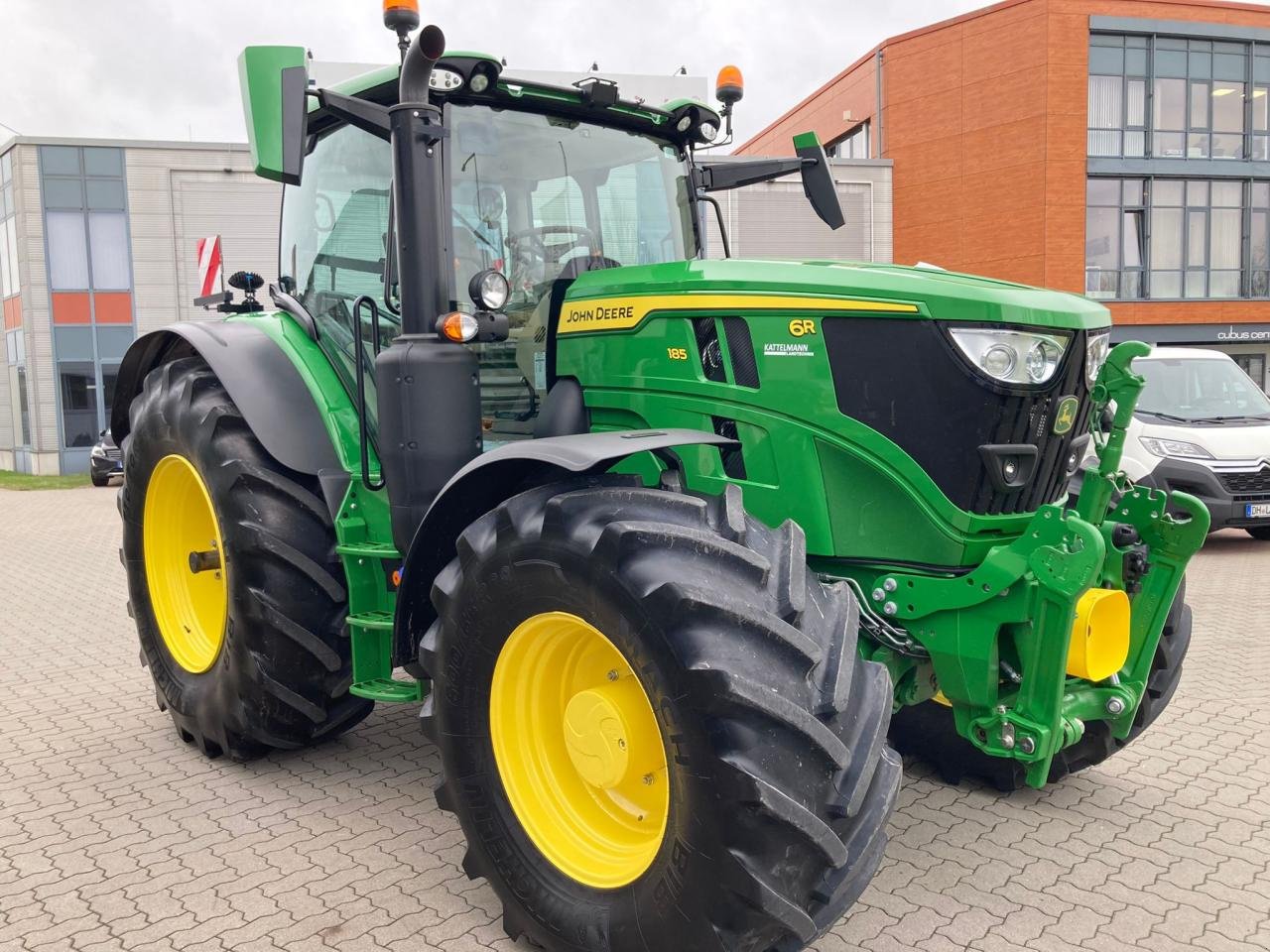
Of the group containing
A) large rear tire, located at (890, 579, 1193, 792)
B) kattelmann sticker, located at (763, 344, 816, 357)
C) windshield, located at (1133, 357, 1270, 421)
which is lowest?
large rear tire, located at (890, 579, 1193, 792)

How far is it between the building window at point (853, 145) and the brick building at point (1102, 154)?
1.60 meters

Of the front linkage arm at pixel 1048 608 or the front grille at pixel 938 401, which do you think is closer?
the front linkage arm at pixel 1048 608

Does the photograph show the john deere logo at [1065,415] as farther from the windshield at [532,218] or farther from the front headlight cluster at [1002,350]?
the windshield at [532,218]

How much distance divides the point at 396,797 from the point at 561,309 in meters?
1.88

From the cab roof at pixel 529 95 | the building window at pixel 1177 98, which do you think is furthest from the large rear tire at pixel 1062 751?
the building window at pixel 1177 98

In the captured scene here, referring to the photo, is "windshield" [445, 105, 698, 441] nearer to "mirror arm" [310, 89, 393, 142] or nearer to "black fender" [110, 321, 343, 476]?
"mirror arm" [310, 89, 393, 142]

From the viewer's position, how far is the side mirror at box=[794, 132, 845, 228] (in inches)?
168

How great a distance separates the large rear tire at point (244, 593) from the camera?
12.7ft

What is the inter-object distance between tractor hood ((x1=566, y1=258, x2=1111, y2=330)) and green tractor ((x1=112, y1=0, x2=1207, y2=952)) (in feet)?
0.04

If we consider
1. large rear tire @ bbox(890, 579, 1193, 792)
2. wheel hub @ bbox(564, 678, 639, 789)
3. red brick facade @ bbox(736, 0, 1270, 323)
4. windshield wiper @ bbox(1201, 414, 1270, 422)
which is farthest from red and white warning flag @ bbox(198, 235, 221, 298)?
red brick facade @ bbox(736, 0, 1270, 323)

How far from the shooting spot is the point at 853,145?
103 feet

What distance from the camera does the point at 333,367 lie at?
427 cm

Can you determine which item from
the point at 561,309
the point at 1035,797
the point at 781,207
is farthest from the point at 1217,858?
the point at 781,207

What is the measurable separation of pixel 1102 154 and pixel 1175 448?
20.6m
